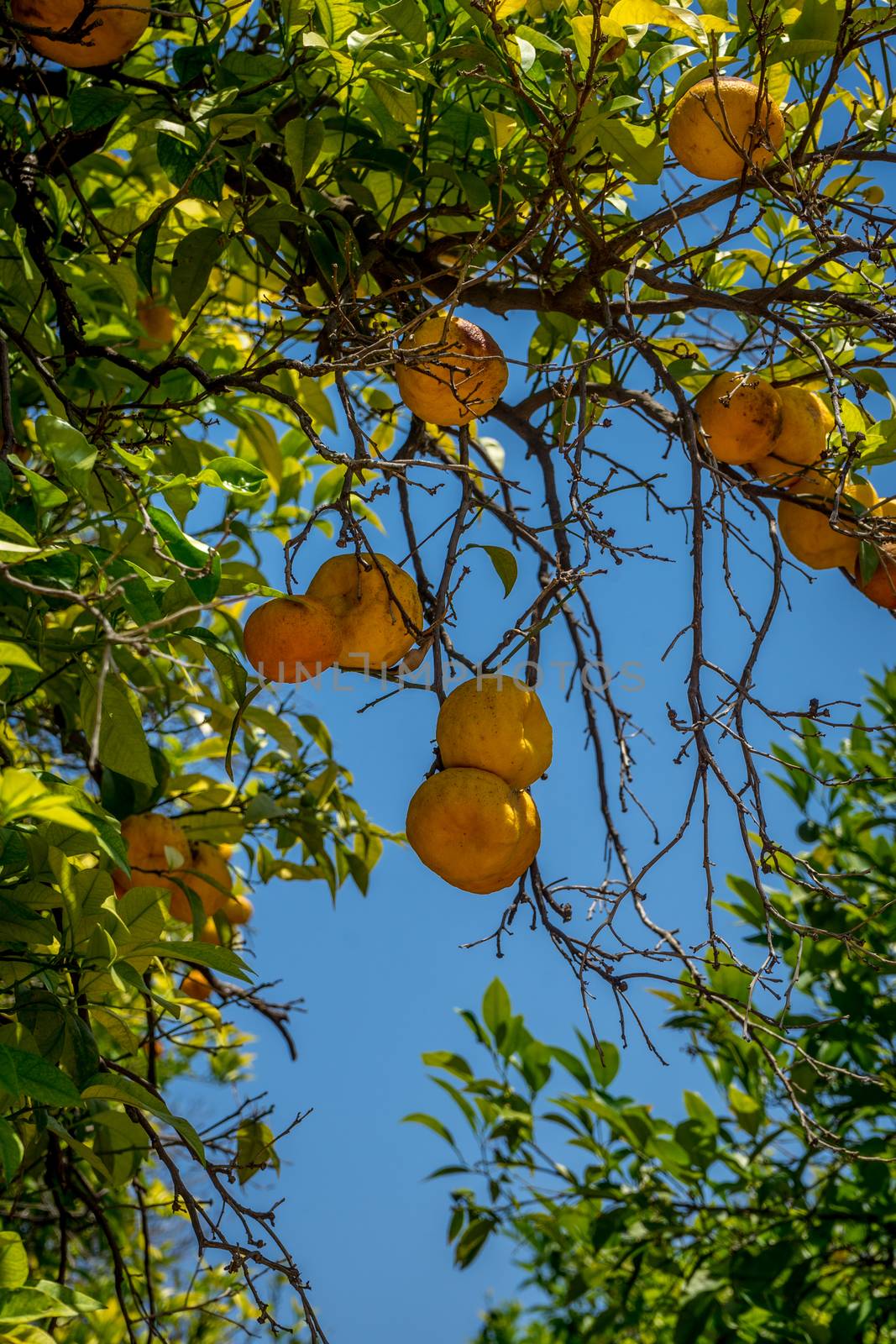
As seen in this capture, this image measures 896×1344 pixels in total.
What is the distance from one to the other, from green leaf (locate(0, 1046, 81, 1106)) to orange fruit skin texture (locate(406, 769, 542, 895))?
0.32 meters

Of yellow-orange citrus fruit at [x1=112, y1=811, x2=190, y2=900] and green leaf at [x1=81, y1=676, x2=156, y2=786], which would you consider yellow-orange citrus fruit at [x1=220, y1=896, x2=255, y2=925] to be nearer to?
yellow-orange citrus fruit at [x1=112, y1=811, x2=190, y2=900]

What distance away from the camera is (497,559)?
1.16 metres

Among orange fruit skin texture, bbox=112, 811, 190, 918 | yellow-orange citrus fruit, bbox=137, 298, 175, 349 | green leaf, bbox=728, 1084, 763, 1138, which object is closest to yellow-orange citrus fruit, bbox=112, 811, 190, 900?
orange fruit skin texture, bbox=112, 811, 190, 918

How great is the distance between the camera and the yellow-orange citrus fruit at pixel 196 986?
5.91 ft

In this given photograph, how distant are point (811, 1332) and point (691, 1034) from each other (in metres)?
0.53

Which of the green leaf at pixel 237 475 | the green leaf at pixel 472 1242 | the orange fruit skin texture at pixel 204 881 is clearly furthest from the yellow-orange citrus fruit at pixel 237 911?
the green leaf at pixel 237 475

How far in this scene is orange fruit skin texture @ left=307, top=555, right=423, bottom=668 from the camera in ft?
3.56

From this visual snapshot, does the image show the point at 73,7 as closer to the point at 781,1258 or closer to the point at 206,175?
the point at 206,175

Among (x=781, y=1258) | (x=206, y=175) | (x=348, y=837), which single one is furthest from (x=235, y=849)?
(x=206, y=175)

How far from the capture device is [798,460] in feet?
4.37

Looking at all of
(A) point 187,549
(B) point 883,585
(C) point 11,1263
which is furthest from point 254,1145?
(B) point 883,585

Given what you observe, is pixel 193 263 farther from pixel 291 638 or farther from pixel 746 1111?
pixel 746 1111

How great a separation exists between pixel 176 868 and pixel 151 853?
5 centimetres

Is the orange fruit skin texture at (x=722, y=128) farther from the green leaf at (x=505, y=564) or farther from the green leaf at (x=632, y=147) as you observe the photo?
the green leaf at (x=505, y=564)
